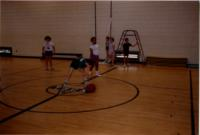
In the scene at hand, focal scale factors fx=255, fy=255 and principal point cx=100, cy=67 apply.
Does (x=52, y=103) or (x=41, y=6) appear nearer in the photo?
(x=52, y=103)

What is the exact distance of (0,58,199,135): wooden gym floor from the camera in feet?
12.7

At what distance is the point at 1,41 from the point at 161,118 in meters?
13.4

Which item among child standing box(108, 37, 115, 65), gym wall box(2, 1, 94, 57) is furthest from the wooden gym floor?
gym wall box(2, 1, 94, 57)

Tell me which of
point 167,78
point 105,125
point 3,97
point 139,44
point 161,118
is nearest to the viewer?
point 105,125

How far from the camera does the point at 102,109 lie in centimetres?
484

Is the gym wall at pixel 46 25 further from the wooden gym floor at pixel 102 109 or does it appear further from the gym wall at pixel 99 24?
the wooden gym floor at pixel 102 109

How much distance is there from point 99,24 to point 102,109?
28.8 feet

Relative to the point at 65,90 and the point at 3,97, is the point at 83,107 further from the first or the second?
the point at 3,97

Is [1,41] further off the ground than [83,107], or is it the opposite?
[1,41]

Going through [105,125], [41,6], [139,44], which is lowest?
[105,125]

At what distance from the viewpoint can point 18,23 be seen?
48.5 feet

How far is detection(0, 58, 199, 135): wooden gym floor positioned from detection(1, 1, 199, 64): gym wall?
16.2 ft

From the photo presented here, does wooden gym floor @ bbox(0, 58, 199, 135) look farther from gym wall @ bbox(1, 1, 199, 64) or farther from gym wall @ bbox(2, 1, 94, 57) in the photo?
gym wall @ bbox(2, 1, 94, 57)

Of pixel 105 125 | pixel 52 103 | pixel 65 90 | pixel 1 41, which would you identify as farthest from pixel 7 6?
pixel 105 125
